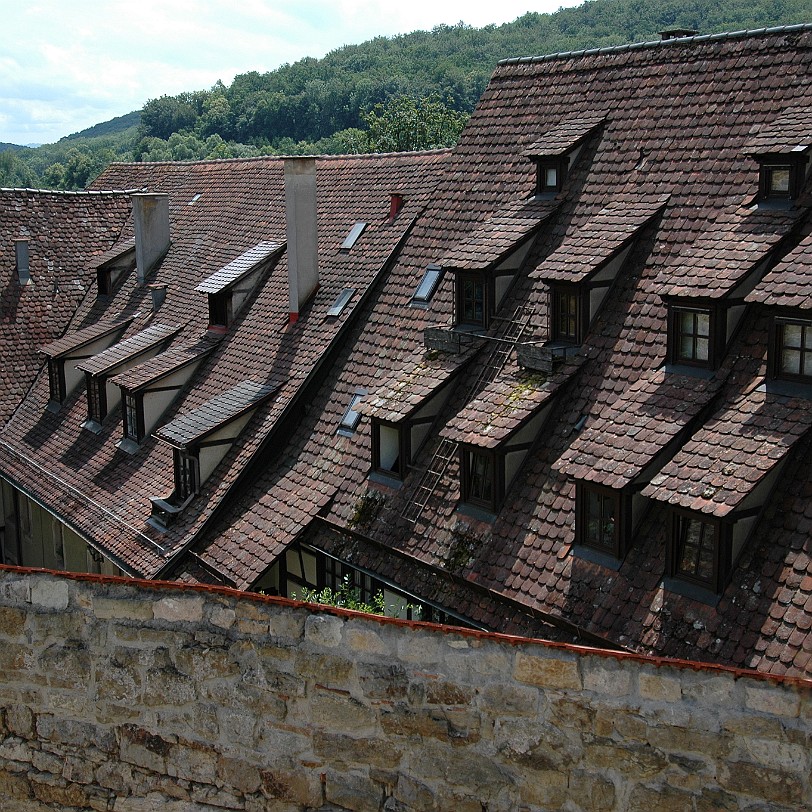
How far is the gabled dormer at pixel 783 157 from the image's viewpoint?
13.6 meters

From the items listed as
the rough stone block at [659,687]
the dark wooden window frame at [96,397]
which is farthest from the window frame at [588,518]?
the dark wooden window frame at [96,397]

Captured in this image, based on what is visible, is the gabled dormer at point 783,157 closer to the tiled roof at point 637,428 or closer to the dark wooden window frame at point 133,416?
the tiled roof at point 637,428

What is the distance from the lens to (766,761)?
6203 mm

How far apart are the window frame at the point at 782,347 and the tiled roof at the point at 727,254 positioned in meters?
0.70

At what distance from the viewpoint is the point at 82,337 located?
26.2m

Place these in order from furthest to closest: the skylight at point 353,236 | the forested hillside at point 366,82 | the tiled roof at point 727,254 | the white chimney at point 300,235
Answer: the forested hillside at point 366,82, the skylight at point 353,236, the white chimney at point 300,235, the tiled roof at point 727,254

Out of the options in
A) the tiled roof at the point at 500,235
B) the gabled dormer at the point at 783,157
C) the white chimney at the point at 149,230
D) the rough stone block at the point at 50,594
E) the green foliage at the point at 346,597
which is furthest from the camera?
the white chimney at the point at 149,230

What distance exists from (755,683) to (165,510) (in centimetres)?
1375

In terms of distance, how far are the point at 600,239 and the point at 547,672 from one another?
370 inches

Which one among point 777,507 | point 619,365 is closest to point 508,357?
point 619,365

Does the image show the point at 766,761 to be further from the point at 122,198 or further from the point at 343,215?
the point at 122,198

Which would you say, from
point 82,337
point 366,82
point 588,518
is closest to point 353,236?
point 82,337

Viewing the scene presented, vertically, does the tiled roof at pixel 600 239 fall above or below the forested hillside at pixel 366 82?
below

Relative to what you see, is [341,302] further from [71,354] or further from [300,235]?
[71,354]
